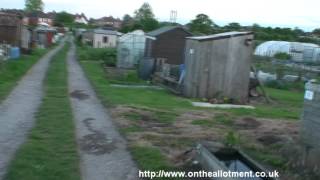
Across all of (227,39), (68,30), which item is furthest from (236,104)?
(68,30)

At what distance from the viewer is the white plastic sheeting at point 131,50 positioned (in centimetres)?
3469

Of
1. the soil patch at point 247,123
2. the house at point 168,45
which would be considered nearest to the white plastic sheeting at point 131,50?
the house at point 168,45

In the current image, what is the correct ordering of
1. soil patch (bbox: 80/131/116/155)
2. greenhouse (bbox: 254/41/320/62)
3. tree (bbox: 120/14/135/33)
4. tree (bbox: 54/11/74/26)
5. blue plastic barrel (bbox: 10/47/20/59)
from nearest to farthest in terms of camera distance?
soil patch (bbox: 80/131/116/155)
blue plastic barrel (bbox: 10/47/20/59)
greenhouse (bbox: 254/41/320/62)
tree (bbox: 120/14/135/33)
tree (bbox: 54/11/74/26)

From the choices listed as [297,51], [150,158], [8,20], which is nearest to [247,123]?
[150,158]

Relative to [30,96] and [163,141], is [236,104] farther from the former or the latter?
[163,141]

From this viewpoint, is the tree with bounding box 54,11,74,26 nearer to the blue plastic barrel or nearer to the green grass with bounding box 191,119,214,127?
the blue plastic barrel

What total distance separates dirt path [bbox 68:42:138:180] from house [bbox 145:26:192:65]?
1808 centimetres

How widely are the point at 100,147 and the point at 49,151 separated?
93cm

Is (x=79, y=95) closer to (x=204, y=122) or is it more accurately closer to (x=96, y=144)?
(x=204, y=122)

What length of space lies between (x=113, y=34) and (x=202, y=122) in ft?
194

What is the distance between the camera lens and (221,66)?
59.3 ft

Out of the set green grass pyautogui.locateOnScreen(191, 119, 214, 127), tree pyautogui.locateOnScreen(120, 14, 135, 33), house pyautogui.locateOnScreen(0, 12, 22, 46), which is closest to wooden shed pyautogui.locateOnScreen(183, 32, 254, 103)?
green grass pyautogui.locateOnScreen(191, 119, 214, 127)

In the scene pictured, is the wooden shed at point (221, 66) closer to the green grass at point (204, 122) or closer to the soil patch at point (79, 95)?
the soil patch at point (79, 95)

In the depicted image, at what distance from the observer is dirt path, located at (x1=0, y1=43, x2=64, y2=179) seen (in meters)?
8.37
